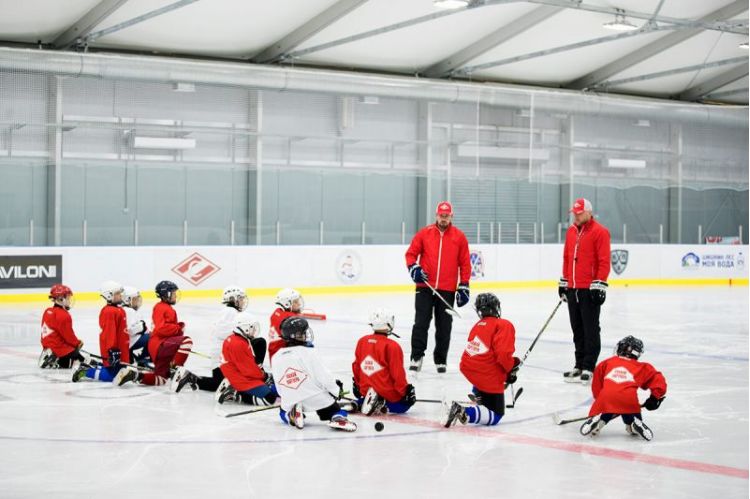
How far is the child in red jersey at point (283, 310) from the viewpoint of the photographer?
7.53m

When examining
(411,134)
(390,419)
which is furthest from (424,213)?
(390,419)

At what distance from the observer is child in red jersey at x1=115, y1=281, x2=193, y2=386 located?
8062mm

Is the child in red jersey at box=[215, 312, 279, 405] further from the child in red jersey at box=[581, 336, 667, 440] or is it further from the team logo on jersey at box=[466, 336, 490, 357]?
the child in red jersey at box=[581, 336, 667, 440]

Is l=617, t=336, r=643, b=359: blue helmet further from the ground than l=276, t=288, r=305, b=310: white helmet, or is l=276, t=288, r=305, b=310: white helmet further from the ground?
l=276, t=288, r=305, b=310: white helmet

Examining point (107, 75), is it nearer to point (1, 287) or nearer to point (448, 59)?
point (1, 287)

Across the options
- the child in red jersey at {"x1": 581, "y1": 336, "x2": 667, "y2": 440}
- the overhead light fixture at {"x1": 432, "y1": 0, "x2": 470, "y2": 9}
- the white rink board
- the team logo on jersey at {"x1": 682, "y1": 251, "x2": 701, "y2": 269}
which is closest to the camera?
the child in red jersey at {"x1": 581, "y1": 336, "x2": 667, "y2": 440}

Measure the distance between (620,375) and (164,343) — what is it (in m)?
3.55

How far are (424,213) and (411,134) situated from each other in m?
3.48

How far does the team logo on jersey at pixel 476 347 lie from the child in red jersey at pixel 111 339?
2.96 m

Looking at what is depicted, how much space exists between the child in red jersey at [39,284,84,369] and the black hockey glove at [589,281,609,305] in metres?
4.22

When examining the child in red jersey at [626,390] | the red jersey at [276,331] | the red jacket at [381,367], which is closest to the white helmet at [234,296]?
the red jersey at [276,331]

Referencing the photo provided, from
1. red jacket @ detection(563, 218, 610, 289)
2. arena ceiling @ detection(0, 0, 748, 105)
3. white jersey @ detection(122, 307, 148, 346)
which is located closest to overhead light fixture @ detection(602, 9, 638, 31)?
arena ceiling @ detection(0, 0, 748, 105)

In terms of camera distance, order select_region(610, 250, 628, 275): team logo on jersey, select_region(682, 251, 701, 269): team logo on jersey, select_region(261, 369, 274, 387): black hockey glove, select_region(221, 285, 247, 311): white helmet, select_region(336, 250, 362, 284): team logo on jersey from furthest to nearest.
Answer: select_region(682, 251, 701, 269): team logo on jersey
select_region(610, 250, 628, 275): team logo on jersey
select_region(336, 250, 362, 284): team logo on jersey
select_region(221, 285, 247, 311): white helmet
select_region(261, 369, 274, 387): black hockey glove

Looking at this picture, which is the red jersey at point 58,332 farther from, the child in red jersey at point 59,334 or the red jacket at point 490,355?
the red jacket at point 490,355
